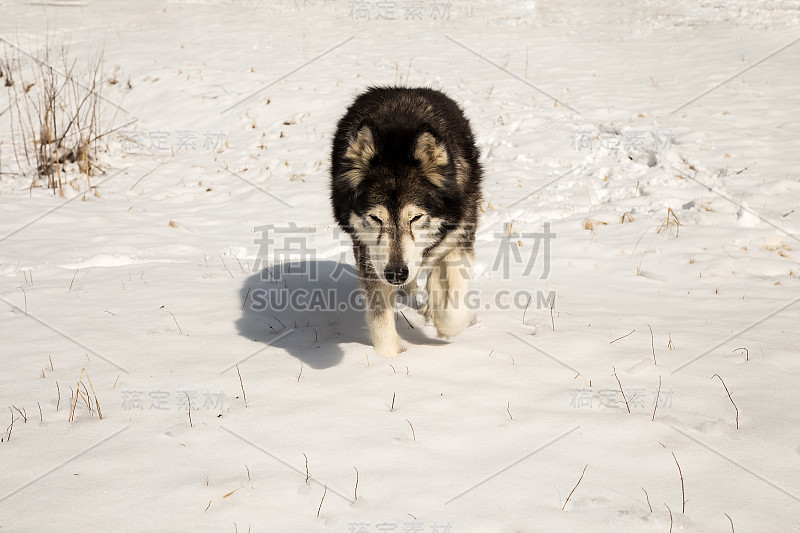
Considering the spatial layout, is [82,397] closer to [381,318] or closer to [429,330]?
[381,318]

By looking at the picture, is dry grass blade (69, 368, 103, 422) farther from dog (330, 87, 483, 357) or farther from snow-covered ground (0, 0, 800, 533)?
dog (330, 87, 483, 357)

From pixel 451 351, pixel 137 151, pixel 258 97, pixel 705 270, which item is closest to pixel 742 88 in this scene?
pixel 705 270

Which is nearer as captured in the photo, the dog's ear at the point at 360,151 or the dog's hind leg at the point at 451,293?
the dog's ear at the point at 360,151

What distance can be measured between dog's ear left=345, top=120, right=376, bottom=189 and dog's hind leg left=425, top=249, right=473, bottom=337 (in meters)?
1.05

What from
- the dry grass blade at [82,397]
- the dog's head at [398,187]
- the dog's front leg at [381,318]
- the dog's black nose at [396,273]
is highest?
the dog's head at [398,187]

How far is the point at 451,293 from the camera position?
456 centimetres

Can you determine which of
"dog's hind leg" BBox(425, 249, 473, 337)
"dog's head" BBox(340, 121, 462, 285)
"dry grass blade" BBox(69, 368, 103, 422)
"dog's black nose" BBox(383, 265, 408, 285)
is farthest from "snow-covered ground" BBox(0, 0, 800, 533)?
"dog's head" BBox(340, 121, 462, 285)

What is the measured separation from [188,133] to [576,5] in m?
17.8

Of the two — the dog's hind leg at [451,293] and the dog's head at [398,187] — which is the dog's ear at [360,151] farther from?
the dog's hind leg at [451,293]

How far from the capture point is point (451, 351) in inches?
169

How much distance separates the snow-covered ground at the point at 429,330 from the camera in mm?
2613

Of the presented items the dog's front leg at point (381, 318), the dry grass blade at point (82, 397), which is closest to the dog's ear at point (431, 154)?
the dog's front leg at point (381, 318)

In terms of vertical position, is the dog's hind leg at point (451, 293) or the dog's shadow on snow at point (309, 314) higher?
the dog's hind leg at point (451, 293)

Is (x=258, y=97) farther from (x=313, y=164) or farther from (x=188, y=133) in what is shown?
(x=313, y=164)
